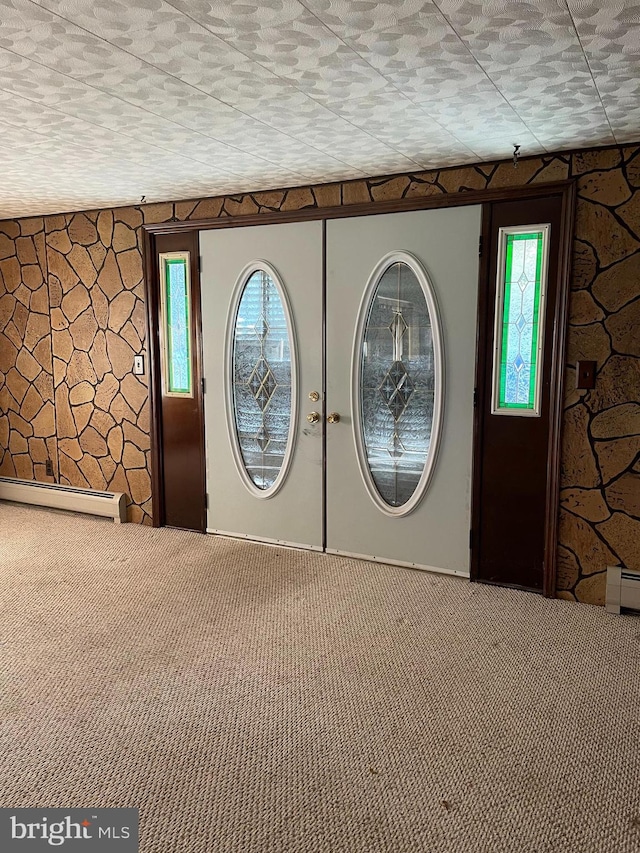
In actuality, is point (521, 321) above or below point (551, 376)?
above

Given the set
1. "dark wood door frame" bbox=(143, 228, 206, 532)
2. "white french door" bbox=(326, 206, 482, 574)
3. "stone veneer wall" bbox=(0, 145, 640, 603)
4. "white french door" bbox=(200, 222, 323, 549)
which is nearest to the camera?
"stone veneer wall" bbox=(0, 145, 640, 603)

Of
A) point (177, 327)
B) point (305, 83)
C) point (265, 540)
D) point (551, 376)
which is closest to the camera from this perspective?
point (305, 83)

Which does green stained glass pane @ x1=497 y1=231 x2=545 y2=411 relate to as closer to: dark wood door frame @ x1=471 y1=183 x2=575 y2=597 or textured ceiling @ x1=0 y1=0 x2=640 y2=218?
dark wood door frame @ x1=471 y1=183 x2=575 y2=597

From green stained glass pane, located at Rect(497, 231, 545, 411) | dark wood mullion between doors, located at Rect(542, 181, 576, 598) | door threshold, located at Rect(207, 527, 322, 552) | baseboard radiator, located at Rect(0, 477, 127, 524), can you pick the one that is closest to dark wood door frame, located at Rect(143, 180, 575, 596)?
dark wood mullion between doors, located at Rect(542, 181, 576, 598)

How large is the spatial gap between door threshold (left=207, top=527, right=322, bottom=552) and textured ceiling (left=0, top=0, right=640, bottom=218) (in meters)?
2.24

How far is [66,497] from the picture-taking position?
4.93 m

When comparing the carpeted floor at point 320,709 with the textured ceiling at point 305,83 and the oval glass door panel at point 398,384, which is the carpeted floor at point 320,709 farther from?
the textured ceiling at point 305,83

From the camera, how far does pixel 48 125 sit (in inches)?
107

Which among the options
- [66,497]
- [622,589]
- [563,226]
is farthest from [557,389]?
[66,497]

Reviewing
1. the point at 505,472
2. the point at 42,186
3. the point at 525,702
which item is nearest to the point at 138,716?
the point at 525,702

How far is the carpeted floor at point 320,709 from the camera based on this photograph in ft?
6.21

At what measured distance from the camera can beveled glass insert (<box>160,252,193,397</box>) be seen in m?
4.32

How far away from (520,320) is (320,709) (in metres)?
2.15

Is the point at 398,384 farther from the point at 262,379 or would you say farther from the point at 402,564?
the point at 402,564
